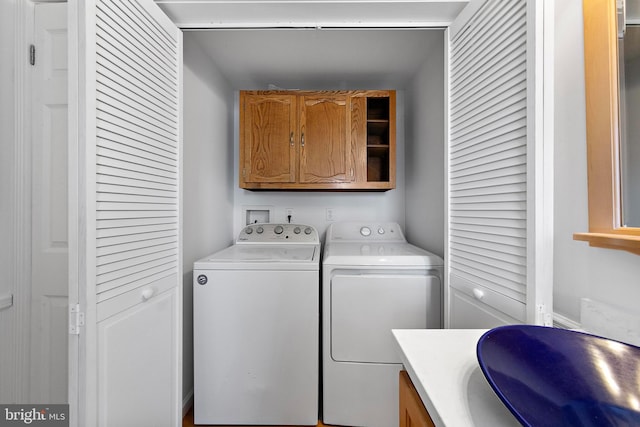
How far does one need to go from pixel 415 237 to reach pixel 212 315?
161cm

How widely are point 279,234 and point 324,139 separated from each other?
0.83 meters

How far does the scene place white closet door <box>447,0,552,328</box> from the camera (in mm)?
837

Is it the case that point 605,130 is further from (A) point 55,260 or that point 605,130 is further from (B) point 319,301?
(A) point 55,260

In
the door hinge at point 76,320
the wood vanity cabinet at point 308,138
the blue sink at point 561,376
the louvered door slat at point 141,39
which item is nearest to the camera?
the blue sink at point 561,376

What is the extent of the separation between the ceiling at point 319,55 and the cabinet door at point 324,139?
0.25 m

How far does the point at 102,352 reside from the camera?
2.98ft

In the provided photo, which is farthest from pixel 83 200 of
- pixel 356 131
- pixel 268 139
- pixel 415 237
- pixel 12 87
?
pixel 415 237

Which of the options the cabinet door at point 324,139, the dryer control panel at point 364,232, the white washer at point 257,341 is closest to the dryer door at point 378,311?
the white washer at point 257,341

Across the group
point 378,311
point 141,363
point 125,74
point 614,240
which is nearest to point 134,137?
point 125,74

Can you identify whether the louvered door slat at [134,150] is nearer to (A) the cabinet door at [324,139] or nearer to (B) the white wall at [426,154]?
(A) the cabinet door at [324,139]

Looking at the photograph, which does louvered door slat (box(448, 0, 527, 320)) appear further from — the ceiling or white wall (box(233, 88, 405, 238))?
white wall (box(233, 88, 405, 238))

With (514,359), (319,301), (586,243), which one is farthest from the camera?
(319,301)

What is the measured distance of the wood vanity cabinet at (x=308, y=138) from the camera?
217 cm

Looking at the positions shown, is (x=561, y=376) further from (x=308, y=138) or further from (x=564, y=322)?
(x=308, y=138)
